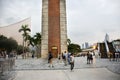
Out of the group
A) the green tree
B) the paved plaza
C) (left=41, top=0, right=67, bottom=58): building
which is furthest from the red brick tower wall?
the paved plaza

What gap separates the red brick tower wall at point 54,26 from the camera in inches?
1567

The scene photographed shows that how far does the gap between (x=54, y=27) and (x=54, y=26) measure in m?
0.18

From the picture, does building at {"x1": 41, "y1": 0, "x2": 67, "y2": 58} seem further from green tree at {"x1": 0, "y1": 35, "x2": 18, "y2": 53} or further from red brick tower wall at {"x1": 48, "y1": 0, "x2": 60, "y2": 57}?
green tree at {"x1": 0, "y1": 35, "x2": 18, "y2": 53}

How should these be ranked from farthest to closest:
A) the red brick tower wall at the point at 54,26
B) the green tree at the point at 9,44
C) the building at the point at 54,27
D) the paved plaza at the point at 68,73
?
the green tree at the point at 9,44
the red brick tower wall at the point at 54,26
the building at the point at 54,27
the paved plaza at the point at 68,73

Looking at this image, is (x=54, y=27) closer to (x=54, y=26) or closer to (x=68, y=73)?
(x=54, y=26)

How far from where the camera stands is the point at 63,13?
1567 inches

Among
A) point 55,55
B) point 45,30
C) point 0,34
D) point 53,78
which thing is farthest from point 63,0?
point 0,34

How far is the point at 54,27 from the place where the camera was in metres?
39.9

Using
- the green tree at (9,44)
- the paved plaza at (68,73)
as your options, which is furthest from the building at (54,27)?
the paved plaza at (68,73)

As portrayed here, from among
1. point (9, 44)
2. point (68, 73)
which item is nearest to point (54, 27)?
point (9, 44)

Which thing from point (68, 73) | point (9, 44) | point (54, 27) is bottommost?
point (68, 73)

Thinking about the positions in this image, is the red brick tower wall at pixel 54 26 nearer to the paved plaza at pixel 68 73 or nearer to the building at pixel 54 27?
the building at pixel 54 27

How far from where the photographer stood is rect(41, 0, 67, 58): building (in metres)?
39.7

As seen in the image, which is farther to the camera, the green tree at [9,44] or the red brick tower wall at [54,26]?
the green tree at [9,44]
